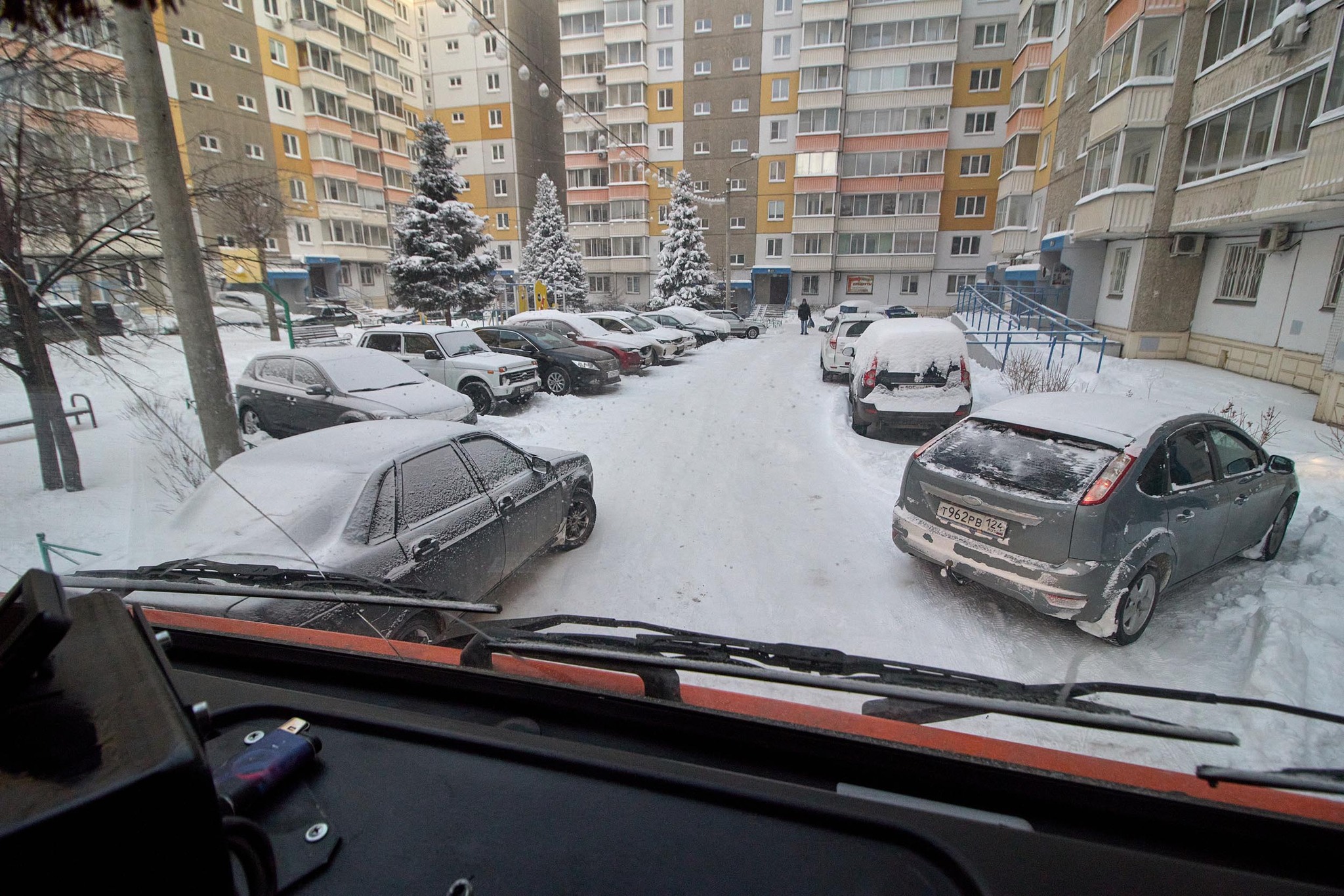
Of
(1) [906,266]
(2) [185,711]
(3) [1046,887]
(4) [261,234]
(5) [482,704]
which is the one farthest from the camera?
(1) [906,266]

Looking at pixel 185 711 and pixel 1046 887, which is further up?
pixel 185 711

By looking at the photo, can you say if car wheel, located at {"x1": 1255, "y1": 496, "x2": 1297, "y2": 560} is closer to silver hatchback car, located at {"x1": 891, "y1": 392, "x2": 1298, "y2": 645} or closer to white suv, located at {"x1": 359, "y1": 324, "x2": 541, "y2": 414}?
silver hatchback car, located at {"x1": 891, "y1": 392, "x2": 1298, "y2": 645}

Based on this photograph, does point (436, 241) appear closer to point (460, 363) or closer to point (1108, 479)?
point (460, 363)

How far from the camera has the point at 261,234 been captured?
309cm

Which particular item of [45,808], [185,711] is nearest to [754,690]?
[185,711]

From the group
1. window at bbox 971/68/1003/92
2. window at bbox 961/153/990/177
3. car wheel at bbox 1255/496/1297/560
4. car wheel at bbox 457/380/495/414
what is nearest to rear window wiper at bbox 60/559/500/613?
car wheel at bbox 1255/496/1297/560

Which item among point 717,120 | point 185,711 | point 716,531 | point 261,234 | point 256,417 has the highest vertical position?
point 717,120

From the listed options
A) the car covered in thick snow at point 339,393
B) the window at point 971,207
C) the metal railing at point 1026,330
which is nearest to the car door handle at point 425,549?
the car covered in thick snow at point 339,393

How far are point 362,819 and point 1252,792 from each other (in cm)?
151

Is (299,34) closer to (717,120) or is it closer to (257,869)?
(257,869)

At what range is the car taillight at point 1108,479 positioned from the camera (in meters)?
3.42

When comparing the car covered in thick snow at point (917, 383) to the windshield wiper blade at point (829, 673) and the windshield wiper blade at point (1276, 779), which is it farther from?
the windshield wiper blade at point (1276, 779)

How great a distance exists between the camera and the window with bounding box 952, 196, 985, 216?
113ft

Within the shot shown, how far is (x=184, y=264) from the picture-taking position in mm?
2562
